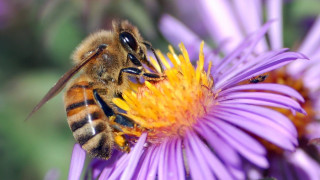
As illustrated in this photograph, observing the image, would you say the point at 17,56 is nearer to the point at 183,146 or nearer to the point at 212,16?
the point at 212,16

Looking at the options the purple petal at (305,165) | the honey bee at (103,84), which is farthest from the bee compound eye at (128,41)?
the purple petal at (305,165)

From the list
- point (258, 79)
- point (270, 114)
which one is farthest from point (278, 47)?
point (270, 114)

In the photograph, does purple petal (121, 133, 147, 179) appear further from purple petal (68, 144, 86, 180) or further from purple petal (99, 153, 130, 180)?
purple petal (68, 144, 86, 180)

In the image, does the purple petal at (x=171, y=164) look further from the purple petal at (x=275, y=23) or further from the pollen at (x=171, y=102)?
the purple petal at (x=275, y=23)

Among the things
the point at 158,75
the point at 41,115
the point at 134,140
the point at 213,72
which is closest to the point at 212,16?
the point at 213,72

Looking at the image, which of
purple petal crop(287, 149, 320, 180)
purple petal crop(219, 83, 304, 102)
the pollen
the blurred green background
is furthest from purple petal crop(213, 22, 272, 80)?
the blurred green background

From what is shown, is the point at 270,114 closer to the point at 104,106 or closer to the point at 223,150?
the point at 223,150

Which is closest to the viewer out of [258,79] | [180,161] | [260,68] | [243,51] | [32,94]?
[180,161]
